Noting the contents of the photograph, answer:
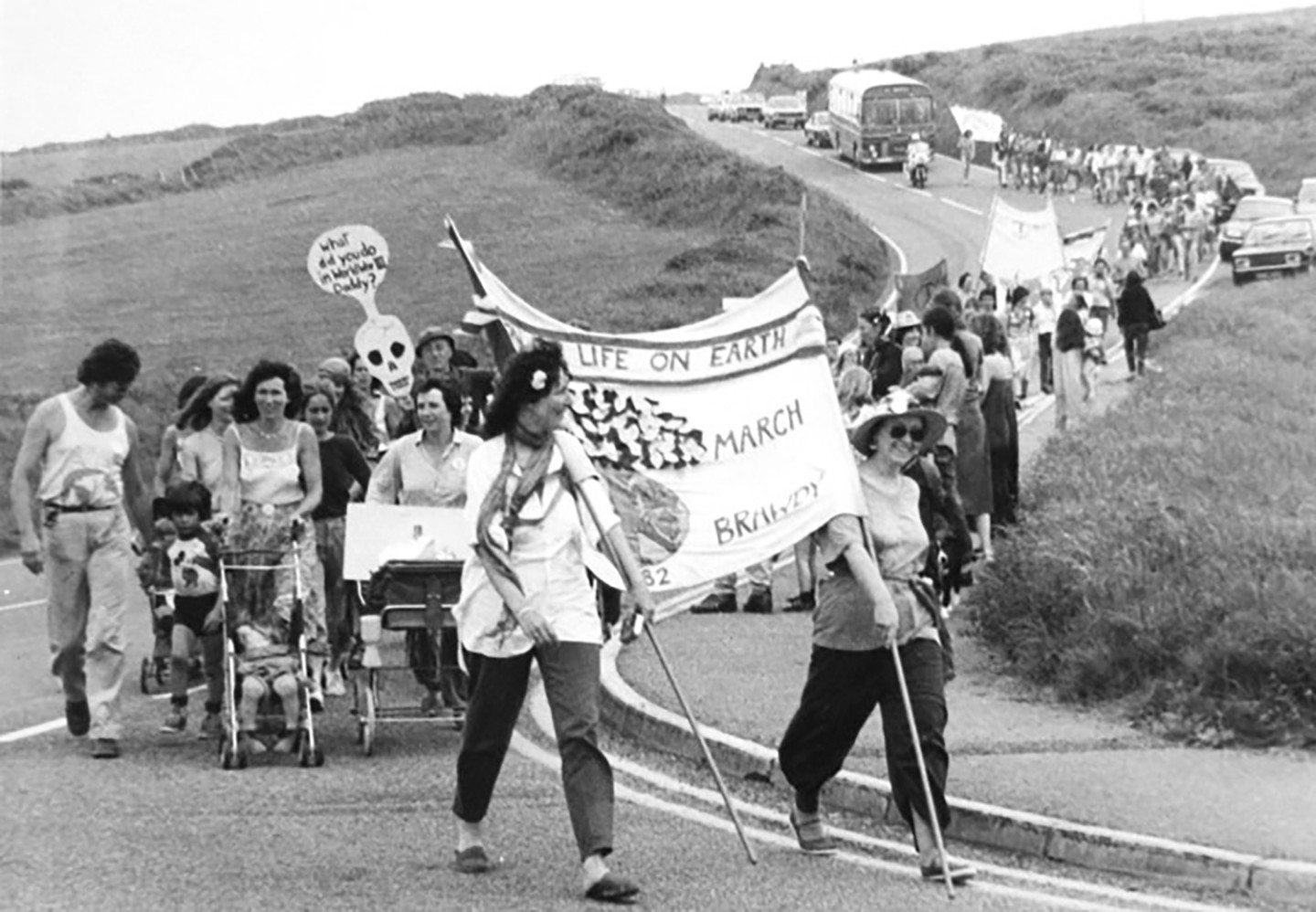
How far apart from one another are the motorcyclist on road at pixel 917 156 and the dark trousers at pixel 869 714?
64316 millimetres

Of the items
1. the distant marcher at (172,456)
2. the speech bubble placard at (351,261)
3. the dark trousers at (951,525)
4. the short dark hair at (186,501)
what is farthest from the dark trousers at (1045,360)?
the short dark hair at (186,501)

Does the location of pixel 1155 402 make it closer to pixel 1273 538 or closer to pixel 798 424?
pixel 1273 538

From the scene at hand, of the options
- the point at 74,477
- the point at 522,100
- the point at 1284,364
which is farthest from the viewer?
the point at 522,100

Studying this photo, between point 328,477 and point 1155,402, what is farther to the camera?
point 1155,402

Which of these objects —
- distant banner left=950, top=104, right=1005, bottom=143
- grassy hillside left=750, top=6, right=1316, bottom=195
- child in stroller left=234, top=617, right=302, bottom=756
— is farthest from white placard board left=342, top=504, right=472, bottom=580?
distant banner left=950, top=104, right=1005, bottom=143

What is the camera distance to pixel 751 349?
33.3 ft

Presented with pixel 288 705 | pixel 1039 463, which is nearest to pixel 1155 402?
pixel 1039 463

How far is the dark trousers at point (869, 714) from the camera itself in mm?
8789

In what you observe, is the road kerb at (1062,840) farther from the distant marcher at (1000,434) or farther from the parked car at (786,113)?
the parked car at (786,113)

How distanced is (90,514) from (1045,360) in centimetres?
2187

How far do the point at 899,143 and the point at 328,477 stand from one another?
6602 cm

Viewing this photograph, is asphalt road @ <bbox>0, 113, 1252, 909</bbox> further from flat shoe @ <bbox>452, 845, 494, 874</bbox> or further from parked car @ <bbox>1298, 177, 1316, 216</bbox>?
parked car @ <bbox>1298, 177, 1316, 216</bbox>

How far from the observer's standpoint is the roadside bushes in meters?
11.4

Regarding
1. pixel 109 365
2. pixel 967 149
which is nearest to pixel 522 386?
pixel 109 365
